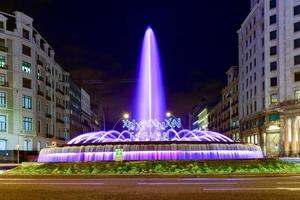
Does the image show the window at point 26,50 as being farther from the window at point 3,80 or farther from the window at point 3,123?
the window at point 3,123

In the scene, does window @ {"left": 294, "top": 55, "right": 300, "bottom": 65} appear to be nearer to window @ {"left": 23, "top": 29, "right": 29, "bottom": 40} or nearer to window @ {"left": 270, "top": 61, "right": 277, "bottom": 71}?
window @ {"left": 270, "top": 61, "right": 277, "bottom": 71}

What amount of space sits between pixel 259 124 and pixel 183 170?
2779 inches

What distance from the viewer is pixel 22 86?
278 feet

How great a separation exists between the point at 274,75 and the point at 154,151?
61222 millimetres

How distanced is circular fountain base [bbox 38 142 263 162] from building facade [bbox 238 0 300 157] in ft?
164

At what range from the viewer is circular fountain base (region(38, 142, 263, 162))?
1251 inches

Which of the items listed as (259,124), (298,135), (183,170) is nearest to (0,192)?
(183,170)

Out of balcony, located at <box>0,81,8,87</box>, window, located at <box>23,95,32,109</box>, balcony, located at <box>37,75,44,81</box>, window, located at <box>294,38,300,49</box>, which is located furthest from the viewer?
balcony, located at <box>37,75,44,81</box>

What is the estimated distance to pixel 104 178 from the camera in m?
26.9

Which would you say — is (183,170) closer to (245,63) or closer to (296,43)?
(296,43)

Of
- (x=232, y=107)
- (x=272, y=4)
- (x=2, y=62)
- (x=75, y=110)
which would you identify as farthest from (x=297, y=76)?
(x=75, y=110)

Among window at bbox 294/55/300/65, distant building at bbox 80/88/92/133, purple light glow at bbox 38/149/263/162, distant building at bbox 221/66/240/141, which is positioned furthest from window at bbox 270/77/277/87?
distant building at bbox 80/88/92/133

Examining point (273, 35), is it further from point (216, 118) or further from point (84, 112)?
point (84, 112)

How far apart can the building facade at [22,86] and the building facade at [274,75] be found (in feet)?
140
